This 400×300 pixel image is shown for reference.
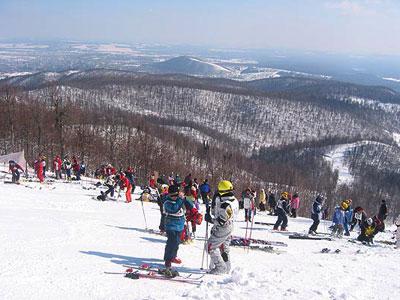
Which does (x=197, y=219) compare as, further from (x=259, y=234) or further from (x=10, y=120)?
(x=10, y=120)

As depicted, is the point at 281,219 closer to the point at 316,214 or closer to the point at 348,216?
the point at 316,214

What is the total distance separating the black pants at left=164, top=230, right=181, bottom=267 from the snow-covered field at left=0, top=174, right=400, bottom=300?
1.88 ft

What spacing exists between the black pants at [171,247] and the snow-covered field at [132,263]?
574 mm

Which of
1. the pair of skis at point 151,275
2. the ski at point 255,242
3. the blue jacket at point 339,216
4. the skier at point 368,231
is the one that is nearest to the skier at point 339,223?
the blue jacket at point 339,216

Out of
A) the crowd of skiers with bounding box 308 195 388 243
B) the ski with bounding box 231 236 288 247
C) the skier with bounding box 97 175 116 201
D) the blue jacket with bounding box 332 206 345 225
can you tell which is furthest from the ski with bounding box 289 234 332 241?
the skier with bounding box 97 175 116 201

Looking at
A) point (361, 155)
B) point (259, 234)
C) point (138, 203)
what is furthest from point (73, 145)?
point (361, 155)

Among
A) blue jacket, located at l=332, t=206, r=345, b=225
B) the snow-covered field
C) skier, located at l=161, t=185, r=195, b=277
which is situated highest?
skier, located at l=161, t=185, r=195, b=277

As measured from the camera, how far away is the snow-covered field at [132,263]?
27.2 feet

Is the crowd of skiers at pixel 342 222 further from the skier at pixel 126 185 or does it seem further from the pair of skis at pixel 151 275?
the pair of skis at pixel 151 275

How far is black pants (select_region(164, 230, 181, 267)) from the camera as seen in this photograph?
996cm

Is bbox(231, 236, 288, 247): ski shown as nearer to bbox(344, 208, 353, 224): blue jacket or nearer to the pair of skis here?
the pair of skis

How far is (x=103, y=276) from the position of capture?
904cm

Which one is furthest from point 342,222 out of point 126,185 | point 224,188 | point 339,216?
point 224,188

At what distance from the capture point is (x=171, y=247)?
10078mm
